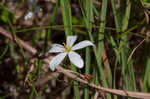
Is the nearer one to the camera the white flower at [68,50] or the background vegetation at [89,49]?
the white flower at [68,50]

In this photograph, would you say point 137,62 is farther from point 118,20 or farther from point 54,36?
point 54,36

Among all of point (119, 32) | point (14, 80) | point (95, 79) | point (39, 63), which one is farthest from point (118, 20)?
point (14, 80)

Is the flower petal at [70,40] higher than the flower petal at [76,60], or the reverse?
the flower petal at [70,40]

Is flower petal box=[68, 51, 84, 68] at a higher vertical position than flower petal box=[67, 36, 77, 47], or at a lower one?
lower

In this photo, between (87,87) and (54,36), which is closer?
(87,87)

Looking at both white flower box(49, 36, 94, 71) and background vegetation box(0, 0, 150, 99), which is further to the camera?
background vegetation box(0, 0, 150, 99)

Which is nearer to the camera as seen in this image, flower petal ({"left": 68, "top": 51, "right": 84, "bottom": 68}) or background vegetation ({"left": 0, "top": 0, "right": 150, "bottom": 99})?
flower petal ({"left": 68, "top": 51, "right": 84, "bottom": 68})

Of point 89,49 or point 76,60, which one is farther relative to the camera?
point 89,49

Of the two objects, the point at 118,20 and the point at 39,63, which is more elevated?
the point at 118,20
